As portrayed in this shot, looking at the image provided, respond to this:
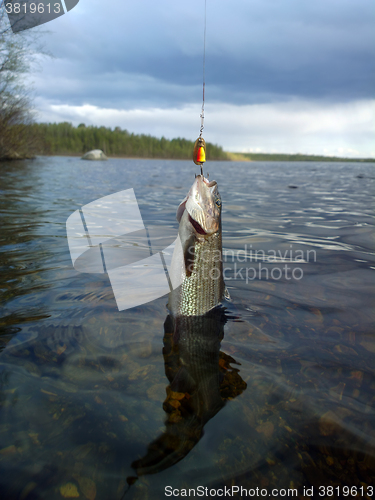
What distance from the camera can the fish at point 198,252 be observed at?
10.6 feet

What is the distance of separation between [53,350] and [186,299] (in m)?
1.41

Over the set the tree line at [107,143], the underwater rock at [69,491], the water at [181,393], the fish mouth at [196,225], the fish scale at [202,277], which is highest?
the tree line at [107,143]

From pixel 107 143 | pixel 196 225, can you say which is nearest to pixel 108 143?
pixel 107 143

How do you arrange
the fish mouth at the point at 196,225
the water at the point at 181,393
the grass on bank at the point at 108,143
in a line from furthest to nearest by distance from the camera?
the grass on bank at the point at 108,143, the fish mouth at the point at 196,225, the water at the point at 181,393

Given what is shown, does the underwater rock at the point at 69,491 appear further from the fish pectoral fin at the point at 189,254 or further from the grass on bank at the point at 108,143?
the grass on bank at the point at 108,143

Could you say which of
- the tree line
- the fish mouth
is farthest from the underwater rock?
the tree line

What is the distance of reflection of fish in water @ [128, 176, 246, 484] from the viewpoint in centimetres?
268

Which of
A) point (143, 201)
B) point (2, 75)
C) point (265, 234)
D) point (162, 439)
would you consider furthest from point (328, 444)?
point (2, 75)

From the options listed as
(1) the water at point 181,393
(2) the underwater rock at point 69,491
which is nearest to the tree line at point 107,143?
(1) the water at point 181,393

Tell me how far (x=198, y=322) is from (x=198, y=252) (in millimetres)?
756

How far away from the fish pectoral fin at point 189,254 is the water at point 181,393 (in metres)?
0.68

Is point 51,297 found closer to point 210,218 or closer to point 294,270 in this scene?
point 210,218

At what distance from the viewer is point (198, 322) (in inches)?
133

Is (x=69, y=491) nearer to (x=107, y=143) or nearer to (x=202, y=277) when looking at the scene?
(x=202, y=277)
